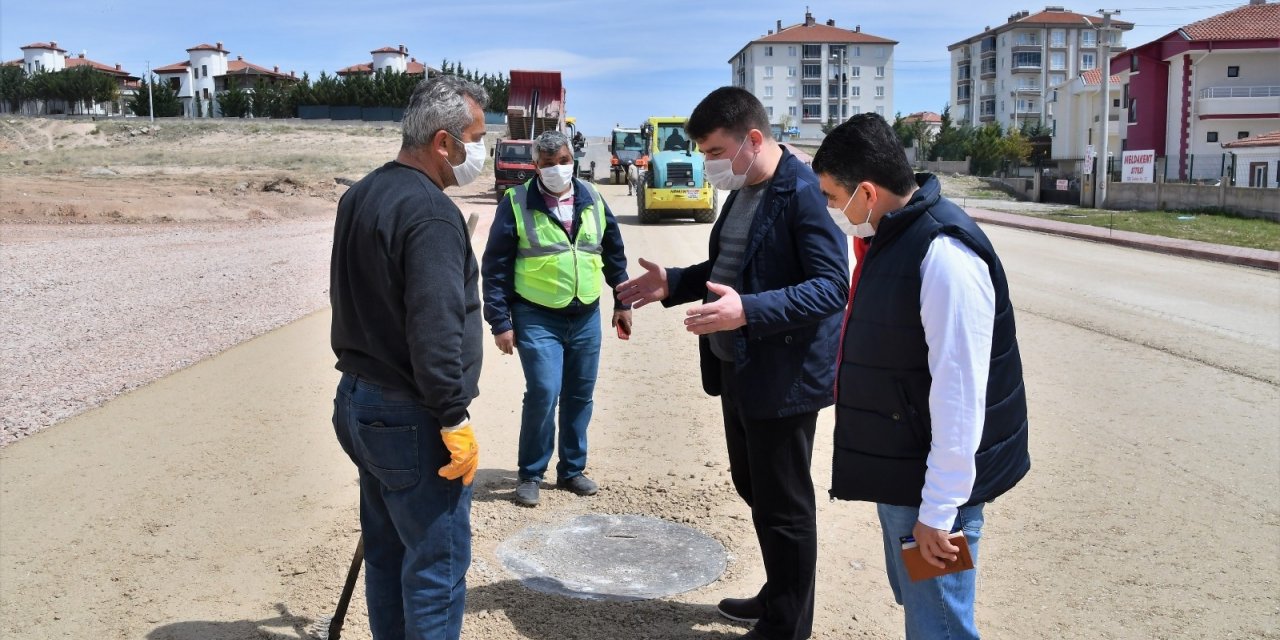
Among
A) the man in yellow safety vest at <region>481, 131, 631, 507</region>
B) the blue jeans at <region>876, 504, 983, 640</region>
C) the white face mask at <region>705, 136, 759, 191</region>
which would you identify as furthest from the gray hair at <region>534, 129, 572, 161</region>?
the blue jeans at <region>876, 504, 983, 640</region>

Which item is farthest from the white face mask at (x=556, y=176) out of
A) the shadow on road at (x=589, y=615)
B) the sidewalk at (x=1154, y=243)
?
the sidewalk at (x=1154, y=243)

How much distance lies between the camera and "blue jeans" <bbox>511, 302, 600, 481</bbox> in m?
5.29

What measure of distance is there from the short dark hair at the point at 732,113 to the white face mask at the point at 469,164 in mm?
865

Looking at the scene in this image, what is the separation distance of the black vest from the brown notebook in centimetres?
11

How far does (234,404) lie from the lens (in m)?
7.58

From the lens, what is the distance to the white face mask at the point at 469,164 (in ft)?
10.3

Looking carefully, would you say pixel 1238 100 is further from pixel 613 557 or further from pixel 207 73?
pixel 207 73

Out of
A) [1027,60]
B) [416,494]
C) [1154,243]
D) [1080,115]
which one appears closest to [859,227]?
[416,494]

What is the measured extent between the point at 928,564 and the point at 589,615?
6.07 feet

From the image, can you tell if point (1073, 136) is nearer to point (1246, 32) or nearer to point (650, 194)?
point (1246, 32)

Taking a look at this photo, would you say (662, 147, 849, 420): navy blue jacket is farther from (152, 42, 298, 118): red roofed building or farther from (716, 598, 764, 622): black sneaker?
(152, 42, 298, 118): red roofed building

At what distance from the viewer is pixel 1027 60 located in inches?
4252

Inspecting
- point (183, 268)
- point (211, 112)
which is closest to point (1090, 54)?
point (211, 112)

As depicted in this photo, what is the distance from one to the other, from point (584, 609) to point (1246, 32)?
61282mm
